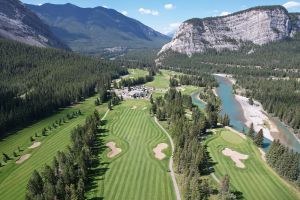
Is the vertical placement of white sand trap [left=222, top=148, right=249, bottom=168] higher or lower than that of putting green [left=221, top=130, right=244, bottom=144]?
lower

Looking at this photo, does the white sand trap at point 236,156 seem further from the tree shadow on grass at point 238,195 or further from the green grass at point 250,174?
the tree shadow on grass at point 238,195

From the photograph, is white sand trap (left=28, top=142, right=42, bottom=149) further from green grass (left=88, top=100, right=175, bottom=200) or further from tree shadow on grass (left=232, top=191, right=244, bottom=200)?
tree shadow on grass (left=232, top=191, right=244, bottom=200)

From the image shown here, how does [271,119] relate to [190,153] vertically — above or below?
below

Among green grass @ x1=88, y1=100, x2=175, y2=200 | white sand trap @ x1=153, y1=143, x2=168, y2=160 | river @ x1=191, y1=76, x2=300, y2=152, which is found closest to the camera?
green grass @ x1=88, y1=100, x2=175, y2=200

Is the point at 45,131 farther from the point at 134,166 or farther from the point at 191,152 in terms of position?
the point at 191,152

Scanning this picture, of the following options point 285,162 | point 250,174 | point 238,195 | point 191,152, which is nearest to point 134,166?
point 191,152

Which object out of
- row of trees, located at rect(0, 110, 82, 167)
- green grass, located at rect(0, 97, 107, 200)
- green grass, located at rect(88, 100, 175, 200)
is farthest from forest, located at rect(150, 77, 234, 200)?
green grass, located at rect(0, 97, 107, 200)

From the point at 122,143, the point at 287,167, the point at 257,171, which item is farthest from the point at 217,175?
the point at 122,143
